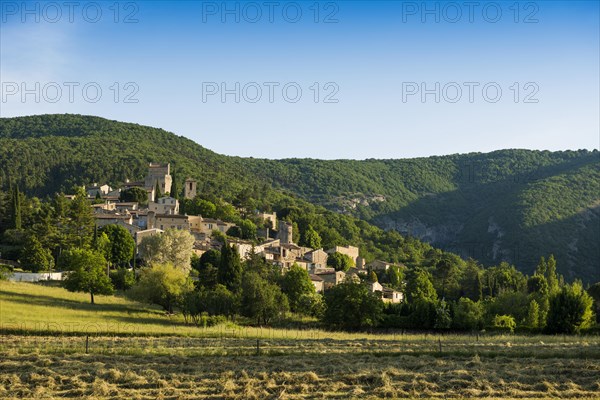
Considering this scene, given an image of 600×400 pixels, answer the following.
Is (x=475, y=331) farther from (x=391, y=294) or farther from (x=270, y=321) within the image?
(x=391, y=294)

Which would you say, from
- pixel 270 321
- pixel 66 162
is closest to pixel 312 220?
pixel 66 162

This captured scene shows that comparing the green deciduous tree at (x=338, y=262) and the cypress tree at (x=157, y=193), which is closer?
Answer: the green deciduous tree at (x=338, y=262)

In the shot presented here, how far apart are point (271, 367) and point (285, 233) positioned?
85.8m

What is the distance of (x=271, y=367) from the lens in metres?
29.7

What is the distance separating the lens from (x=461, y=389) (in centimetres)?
2517

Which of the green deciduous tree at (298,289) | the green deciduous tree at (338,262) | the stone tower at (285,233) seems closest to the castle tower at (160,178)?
the stone tower at (285,233)

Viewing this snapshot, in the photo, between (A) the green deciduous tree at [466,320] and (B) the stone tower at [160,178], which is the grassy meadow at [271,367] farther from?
(B) the stone tower at [160,178]

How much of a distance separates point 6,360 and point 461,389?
62.5ft

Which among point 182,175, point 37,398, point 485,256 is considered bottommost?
point 37,398

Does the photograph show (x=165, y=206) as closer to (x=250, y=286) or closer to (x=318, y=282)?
(x=318, y=282)

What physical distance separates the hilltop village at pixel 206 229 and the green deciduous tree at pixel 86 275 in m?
19.5

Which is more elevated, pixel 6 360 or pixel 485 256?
pixel 485 256

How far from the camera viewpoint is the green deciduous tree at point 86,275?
207ft

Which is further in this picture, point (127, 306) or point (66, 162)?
point (66, 162)
